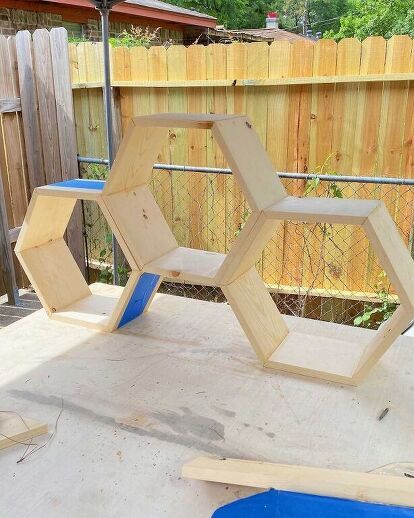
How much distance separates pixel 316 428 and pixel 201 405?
1.02 feet

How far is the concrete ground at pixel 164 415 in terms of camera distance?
1.08 m

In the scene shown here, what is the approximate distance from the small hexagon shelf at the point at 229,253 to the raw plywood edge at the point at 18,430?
57cm

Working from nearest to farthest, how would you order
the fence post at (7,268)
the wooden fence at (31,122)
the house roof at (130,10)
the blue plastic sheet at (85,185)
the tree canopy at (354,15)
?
the blue plastic sheet at (85,185) < the fence post at (7,268) < the wooden fence at (31,122) < the house roof at (130,10) < the tree canopy at (354,15)

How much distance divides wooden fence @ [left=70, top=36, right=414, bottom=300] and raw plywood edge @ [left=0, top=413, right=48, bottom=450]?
232cm

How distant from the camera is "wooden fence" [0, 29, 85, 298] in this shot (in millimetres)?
3086

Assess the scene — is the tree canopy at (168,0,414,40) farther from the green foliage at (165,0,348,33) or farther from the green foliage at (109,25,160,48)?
the green foliage at (109,25,160,48)

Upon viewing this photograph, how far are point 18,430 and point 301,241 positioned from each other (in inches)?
93.9

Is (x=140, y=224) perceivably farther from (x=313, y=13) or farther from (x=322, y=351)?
(x=313, y=13)

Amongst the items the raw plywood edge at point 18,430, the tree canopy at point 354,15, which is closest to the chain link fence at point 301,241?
the raw plywood edge at point 18,430

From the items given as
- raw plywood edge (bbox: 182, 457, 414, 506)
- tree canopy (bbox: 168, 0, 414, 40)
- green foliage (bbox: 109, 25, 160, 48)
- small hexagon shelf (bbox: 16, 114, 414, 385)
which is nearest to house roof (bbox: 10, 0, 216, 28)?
green foliage (bbox: 109, 25, 160, 48)

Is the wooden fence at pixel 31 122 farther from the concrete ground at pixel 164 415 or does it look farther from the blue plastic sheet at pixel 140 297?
the concrete ground at pixel 164 415

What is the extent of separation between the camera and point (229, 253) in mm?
1529

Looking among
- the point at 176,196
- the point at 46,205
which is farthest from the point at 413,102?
the point at 46,205

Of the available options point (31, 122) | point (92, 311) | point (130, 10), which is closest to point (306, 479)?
point (92, 311)
